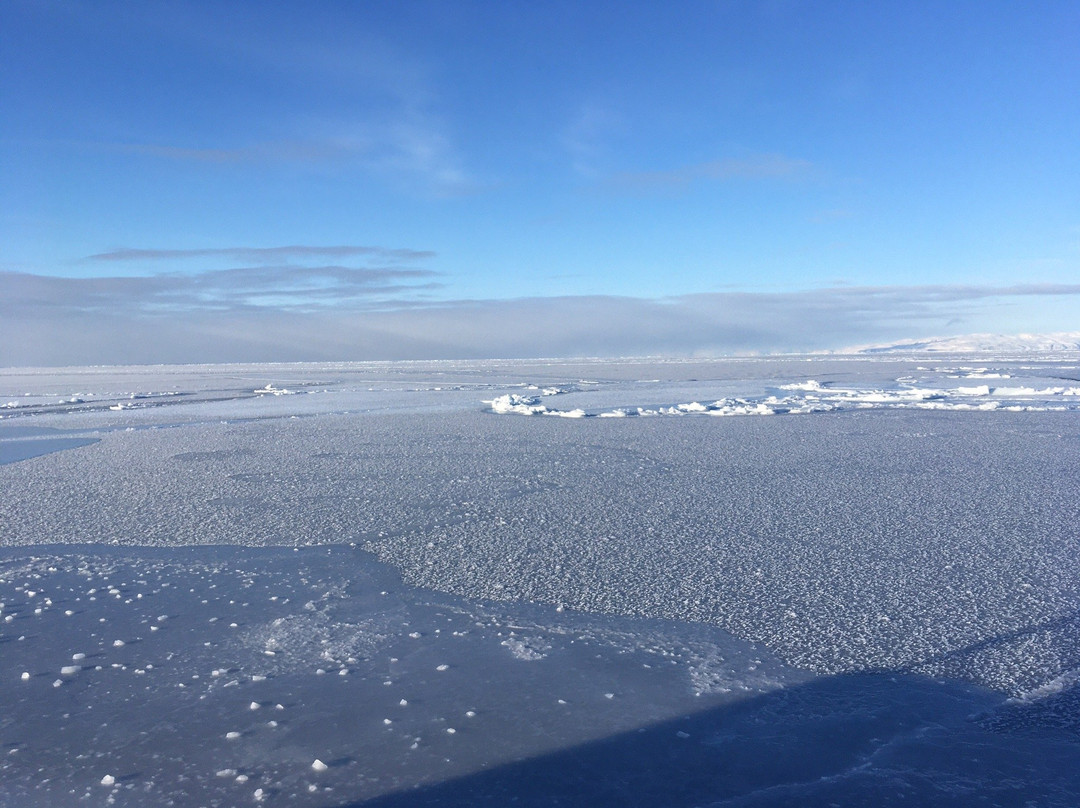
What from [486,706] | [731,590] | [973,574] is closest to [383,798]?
[486,706]

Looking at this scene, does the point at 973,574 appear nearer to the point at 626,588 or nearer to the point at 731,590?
the point at 731,590

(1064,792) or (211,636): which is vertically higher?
(211,636)

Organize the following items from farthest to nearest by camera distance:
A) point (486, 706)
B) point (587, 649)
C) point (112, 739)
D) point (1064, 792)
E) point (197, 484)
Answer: point (197, 484)
point (587, 649)
point (486, 706)
point (112, 739)
point (1064, 792)

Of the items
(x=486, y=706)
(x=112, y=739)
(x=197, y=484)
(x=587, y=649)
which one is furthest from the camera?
(x=197, y=484)

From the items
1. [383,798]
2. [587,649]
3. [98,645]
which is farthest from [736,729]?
[98,645]

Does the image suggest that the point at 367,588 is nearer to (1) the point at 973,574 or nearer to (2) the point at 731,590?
(2) the point at 731,590

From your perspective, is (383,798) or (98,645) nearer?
(383,798)
